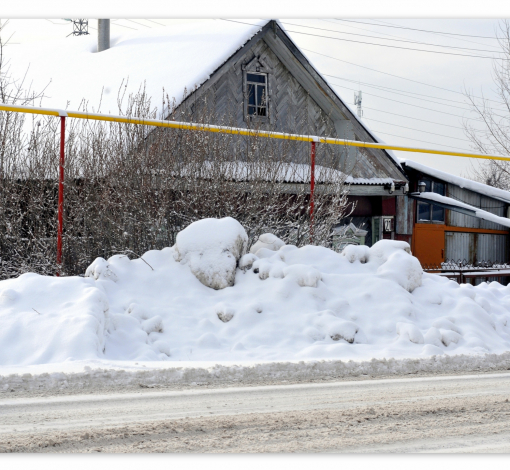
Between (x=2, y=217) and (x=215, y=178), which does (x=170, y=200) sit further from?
(x=2, y=217)

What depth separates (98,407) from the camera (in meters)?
3.78

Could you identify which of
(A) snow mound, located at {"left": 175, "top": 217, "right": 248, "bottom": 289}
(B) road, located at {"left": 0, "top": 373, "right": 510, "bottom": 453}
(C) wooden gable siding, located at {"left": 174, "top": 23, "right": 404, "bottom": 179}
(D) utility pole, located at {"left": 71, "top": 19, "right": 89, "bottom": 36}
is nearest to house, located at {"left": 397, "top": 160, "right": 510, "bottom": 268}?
(C) wooden gable siding, located at {"left": 174, "top": 23, "right": 404, "bottom": 179}

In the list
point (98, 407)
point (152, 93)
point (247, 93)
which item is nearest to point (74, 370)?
point (98, 407)

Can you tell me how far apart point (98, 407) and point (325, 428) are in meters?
1.39

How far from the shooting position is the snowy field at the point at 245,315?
4754 mm

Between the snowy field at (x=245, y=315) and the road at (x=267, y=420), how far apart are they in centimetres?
44

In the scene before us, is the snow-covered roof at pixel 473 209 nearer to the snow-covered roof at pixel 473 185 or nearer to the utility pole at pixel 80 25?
the snow-covered roof at pixel 473 185

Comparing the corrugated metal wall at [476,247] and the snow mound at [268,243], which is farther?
the corrugated metal wall at [476,247]

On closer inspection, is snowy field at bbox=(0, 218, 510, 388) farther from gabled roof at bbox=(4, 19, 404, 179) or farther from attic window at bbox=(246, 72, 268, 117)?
attic window at bbox=(246, 72, 268, 117)

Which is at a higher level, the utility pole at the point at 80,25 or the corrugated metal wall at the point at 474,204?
the utility pole at the point at 80,25

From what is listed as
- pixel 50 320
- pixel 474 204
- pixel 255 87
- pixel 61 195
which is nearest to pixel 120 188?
pixel 61 195

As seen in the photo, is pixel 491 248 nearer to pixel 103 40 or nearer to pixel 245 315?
pixel 103 40

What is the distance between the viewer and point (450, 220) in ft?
52.3

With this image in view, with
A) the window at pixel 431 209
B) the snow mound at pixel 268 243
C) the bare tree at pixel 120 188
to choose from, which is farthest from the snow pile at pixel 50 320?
the window at pixel 431 209
